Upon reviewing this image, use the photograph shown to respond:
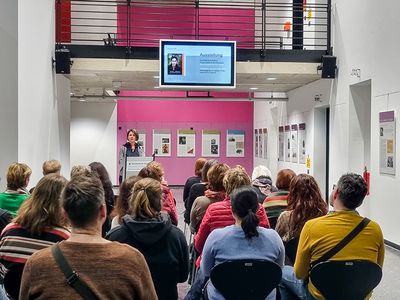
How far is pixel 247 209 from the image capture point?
9.18 ft

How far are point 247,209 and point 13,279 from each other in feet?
4.38

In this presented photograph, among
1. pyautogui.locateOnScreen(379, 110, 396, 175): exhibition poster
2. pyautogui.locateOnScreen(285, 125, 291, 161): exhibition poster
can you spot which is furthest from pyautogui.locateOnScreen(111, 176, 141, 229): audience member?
pyautogui.locateOnScreen(285, 125, 291, 161): exhibition poster

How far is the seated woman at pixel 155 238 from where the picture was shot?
2.73 metres

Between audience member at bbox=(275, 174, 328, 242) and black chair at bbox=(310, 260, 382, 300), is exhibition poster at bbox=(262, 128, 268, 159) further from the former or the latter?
black chair at bbox=(310, 260, 382, 300)

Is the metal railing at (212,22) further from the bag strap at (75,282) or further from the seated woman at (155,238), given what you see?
the bag strap at (75,282)

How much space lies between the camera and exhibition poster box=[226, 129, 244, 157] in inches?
623

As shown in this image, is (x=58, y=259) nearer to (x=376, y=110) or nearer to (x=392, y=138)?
(x=392, y=138)

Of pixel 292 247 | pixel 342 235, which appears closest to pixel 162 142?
pixel 292 247

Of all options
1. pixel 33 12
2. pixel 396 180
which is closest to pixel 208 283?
pixel 396 180

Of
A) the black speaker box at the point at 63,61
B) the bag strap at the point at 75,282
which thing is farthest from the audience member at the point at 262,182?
the black speaker box at the point at 63,61

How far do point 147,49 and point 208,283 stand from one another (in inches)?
257

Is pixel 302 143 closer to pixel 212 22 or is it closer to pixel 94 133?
pixel 212 22

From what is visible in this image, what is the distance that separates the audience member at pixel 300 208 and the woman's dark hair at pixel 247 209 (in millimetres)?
570

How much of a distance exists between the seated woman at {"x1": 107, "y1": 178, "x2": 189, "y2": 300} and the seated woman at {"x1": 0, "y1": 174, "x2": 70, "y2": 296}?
0.41 meters
